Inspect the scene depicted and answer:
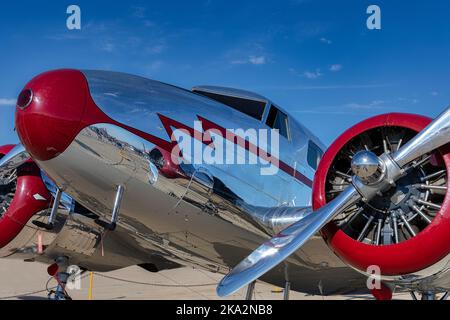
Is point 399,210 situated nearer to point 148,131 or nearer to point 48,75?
point 148,131

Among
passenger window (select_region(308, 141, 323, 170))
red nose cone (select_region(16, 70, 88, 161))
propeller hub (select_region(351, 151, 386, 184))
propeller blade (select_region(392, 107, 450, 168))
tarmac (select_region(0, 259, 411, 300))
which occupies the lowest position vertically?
propeller hub (select_region(351, 151, 386, 184))

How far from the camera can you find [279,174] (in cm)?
687

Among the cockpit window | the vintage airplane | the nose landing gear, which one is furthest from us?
the nose landing gear

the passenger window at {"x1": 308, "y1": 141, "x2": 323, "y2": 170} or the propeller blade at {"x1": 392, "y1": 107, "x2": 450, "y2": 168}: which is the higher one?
the passenger window at {"x1": 308, "y1": 141, "x2": 323, "y2": 170}

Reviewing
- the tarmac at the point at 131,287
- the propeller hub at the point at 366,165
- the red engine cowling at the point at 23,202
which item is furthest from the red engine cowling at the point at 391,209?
the tarmac at the point at 131,287

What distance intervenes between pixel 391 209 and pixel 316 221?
71 centimetres

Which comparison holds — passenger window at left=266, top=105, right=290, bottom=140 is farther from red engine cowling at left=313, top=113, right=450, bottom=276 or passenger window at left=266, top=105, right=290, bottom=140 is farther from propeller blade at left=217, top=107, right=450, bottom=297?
propeller blade at left=217, top=107, right=450, bottom=297

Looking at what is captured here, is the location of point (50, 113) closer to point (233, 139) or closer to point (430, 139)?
point (233, 139)

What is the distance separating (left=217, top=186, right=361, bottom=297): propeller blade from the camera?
5.07 metres

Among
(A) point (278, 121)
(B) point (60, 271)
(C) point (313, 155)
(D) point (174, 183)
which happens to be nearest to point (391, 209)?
(D) point (174, 183)

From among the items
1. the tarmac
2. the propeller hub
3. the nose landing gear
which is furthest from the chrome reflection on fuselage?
the tarmac

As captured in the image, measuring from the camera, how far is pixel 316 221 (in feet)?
16.9

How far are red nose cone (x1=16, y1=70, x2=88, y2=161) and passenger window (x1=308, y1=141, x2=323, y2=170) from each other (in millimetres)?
3388
